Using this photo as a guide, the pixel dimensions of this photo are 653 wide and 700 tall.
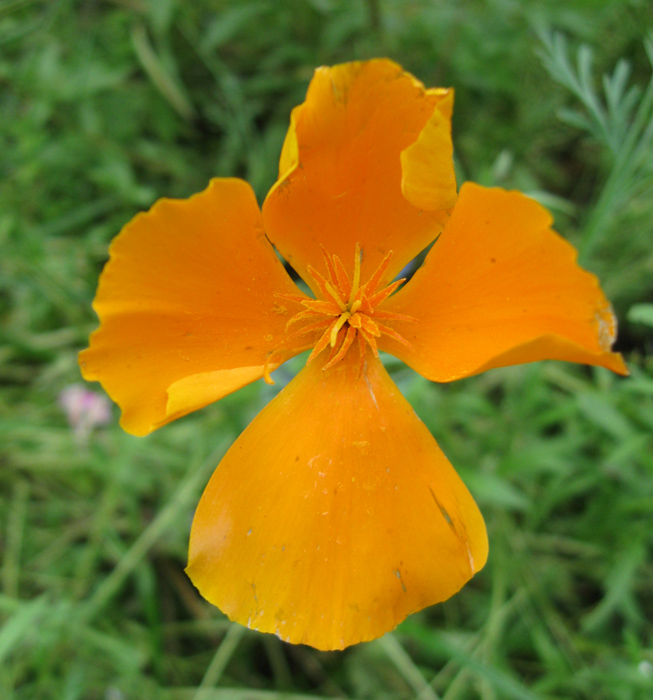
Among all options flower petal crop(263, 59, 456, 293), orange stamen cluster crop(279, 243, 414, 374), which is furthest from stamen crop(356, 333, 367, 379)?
flower petal crop(263, 59, 456, 293)

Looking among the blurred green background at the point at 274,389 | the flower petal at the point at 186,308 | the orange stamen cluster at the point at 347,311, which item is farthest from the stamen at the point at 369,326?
the blurred green background at the point at 274,389

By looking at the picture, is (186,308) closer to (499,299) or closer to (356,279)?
(356,279)

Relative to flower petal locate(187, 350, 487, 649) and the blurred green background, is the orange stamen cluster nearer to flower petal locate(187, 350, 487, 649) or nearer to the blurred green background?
flower petal locate(187, 350, 487, 649)

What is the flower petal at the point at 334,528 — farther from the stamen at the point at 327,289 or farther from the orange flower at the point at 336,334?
the stamen at the point at 327,289

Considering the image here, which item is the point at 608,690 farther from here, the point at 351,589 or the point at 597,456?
the point at 351,589

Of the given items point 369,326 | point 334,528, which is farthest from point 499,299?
point 334,528

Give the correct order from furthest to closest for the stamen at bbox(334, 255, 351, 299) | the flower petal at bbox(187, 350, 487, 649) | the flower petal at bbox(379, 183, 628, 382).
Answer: the stamen at bbox(334, 255, 351, 299) < the flower petal at bbox(187, 350, 487, 649) < the flower petal at bbox(379, 183, 628, 382)

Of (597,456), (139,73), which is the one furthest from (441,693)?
(139,73)
